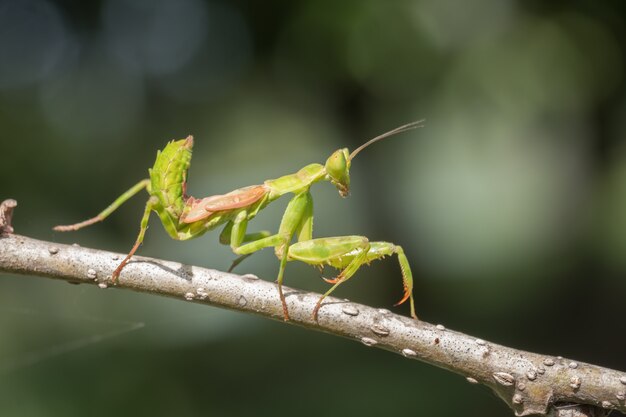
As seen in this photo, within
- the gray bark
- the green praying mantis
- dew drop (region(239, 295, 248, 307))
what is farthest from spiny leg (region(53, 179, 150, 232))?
dew drop (region(239, 295, 248, 307))

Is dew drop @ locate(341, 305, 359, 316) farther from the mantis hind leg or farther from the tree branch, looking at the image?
the mantis hind leg

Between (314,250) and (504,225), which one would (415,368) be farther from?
(314,250)

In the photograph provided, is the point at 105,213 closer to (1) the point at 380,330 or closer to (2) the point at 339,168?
(2) the point at 339,168

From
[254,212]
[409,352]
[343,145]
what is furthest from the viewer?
[343,145]

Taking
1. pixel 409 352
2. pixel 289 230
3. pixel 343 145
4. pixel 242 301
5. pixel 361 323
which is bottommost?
pixel 409 352

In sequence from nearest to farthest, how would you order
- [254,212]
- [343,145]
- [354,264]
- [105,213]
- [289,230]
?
[354,264] → [105,213] → [289,230] → [254,212] → [343,145]

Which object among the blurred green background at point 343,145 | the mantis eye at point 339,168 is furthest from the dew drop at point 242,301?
the blurred green background at point 343,145

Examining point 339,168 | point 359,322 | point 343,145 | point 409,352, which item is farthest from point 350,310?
point 343,145

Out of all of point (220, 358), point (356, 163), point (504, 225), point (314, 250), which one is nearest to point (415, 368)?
point (220, 358)
